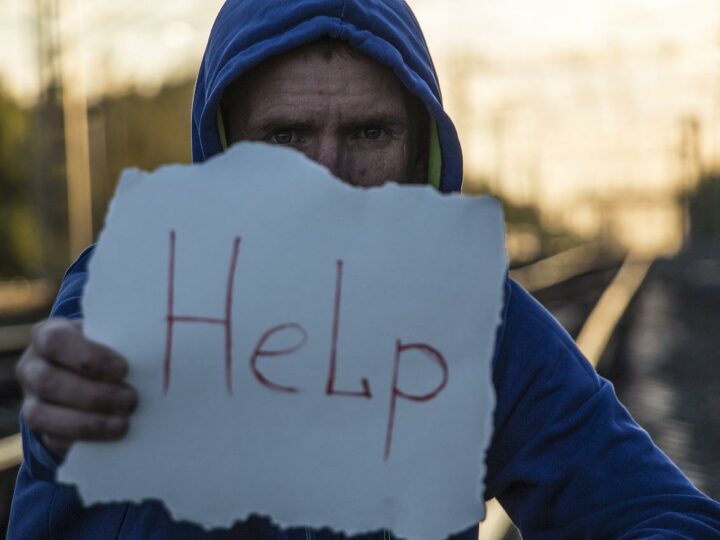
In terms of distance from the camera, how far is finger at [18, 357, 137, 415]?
1056mm

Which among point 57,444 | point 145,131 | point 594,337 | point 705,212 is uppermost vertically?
point 57,444

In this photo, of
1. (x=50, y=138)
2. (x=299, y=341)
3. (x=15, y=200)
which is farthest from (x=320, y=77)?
(x=15, y=200)

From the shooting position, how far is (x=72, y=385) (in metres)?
1.05

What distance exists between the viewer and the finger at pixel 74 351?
3.46ft

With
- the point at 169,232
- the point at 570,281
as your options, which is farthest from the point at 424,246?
the point at 570,281

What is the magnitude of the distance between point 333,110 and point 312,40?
11 cm

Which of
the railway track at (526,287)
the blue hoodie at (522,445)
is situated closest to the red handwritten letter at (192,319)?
the blue hoodie at (522,445)

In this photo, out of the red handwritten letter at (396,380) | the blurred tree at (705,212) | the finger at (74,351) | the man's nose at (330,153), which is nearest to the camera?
the finger at (74,351)

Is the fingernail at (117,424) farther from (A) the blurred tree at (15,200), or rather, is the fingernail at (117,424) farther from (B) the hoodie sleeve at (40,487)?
(A) the blurred tree at (15,200)

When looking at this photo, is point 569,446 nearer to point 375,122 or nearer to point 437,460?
point 437,460

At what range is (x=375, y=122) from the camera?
61.1 inches

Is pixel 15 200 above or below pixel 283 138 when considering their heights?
below

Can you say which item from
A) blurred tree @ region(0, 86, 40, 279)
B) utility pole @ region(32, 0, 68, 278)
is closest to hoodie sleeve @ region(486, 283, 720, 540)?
utility pole @ region(32, 0, 68, 278)

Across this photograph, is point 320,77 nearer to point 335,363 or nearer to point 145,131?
point 335,363
